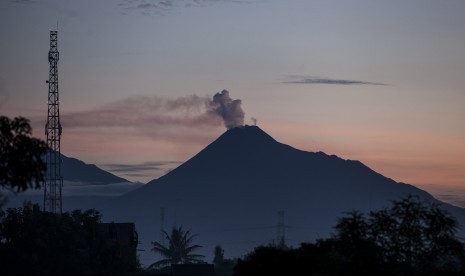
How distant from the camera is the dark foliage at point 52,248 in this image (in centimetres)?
12838

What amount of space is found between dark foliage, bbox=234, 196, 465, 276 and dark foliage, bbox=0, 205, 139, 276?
60846mm

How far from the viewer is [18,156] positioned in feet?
150

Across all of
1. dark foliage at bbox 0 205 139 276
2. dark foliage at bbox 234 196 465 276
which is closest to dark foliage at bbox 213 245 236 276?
dark foliage at bbox 0 205 139 276

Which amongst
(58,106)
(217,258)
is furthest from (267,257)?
(217,258)

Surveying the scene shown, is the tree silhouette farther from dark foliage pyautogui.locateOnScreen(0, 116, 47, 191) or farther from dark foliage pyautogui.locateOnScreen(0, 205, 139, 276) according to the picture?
dark foliage pyautogui.locateOnScreen(0, 205, 139, 276)

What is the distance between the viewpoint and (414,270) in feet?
223

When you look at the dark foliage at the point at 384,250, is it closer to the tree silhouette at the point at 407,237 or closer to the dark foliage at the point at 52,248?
the tree silhouette at the point at 407,237

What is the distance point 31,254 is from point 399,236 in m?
68.9

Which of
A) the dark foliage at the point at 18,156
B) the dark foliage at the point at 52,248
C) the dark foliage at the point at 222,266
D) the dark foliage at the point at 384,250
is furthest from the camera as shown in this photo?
the dark foliage at the point at 222,266

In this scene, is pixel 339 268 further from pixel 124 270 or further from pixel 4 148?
pixel 124 270

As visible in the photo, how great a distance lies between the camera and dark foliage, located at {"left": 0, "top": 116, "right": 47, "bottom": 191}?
1799 inches

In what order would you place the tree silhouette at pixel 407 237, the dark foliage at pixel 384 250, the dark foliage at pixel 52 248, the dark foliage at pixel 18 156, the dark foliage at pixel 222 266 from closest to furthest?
1. the dark foliage at pixel 18 156
2. the dark foliage at pixel 384 250
3. the tree silhouette at pixel 407 237
4. the dark foliage at pixel 52 248
5. the dark foliage at pixel 222 266

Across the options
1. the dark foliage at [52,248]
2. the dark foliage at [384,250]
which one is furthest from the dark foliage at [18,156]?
the dark foliage at [52,248]

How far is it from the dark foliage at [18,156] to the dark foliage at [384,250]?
23.8 metres
